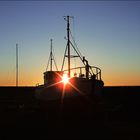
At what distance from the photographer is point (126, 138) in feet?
52.2

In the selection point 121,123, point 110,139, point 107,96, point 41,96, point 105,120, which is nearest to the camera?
point 110,139

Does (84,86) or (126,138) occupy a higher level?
(84,86)

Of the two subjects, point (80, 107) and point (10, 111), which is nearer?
point (80, 107)

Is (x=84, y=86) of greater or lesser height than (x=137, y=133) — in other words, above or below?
above

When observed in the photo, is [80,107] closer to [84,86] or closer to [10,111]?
[84,86]

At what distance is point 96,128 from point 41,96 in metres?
9.93

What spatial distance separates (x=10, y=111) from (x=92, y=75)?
694cm

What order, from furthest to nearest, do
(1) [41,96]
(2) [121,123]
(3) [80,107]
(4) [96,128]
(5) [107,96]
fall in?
1. (5) [107,96]
2. (1) [41,96]
3. (3) [80,107]
4. (2) [121,123]
5. (4) [96,128]

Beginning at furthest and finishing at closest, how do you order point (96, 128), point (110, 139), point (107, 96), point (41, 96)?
point (107, 96) < point (41, 96) < point (96, 128) < point (110, 139)

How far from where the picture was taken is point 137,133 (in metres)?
17.4

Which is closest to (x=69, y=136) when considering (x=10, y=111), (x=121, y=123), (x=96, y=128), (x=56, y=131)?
(x=56, y=131)

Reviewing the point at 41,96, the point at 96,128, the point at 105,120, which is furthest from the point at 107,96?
the point at 96,128

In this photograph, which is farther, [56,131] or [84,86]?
[84,86]

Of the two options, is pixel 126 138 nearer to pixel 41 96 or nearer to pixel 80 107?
pixel 80 107
